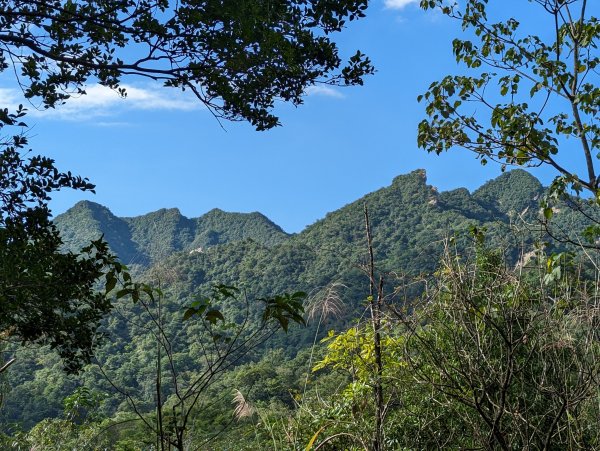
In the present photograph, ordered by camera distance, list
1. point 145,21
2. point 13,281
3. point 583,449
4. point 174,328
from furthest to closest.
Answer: point 174,328, point 145,21, point 13,281, point 583,449

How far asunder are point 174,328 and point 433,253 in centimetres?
3313

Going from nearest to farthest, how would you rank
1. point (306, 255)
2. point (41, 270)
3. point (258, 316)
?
point (41, 270), point (258, 316), point (306, 255)

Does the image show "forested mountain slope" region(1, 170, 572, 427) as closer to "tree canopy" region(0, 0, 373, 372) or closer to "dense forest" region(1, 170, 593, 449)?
"dense forest" region(1, 170, 593, 449)

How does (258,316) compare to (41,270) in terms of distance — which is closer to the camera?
(41,270)

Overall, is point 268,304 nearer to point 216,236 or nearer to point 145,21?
point 145,21

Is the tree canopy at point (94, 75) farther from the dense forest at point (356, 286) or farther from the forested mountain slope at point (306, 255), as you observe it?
the forested mountain slope at point (306, 255)

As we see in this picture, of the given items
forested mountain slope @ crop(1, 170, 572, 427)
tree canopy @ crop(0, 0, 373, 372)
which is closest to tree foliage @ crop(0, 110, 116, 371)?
tree canopy @ crop(0, 0, 373, 372)

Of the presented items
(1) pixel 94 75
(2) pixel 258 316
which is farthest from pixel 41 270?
(2) pixel 258 316

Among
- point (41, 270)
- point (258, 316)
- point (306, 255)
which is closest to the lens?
point (41, 270)

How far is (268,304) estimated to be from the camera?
2.93 metres

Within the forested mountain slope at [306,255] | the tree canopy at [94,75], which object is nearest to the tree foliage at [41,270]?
the tree canopy at [94,75]

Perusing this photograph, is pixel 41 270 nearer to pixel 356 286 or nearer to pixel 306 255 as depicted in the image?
pixel 356 286

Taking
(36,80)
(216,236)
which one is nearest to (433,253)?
(36,80)

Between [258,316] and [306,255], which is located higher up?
[306,255]
